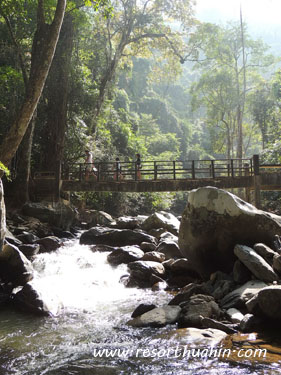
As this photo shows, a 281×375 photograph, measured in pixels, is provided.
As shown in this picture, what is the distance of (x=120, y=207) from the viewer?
861 inches

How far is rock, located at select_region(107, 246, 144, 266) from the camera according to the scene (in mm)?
8734

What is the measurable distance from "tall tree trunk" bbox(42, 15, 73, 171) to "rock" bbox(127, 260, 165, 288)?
35.4ft

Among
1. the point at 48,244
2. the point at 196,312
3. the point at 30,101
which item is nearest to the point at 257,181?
the point at 48,244

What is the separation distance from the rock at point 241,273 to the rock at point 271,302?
162 cm

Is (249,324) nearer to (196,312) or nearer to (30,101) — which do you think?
(196,312)

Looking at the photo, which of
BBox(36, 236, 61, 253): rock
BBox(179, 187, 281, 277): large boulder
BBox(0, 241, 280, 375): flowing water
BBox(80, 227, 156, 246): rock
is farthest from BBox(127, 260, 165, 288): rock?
BBox(36, 236, 61, 253): rock

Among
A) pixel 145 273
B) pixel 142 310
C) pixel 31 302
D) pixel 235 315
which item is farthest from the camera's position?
pixel 145 273

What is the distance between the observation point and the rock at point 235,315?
4584mm

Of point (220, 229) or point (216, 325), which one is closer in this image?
point (216, 325)

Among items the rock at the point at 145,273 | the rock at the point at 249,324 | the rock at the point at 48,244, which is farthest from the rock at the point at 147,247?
the rock at the point at 249,324

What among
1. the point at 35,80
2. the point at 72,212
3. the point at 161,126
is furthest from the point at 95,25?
the point at 161,126

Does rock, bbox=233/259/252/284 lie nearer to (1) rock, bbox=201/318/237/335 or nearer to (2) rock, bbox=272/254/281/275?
(2) rock, bbox=272/254/281/275

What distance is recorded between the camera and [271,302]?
4.27 m

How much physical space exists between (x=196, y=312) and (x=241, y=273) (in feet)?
5.39
